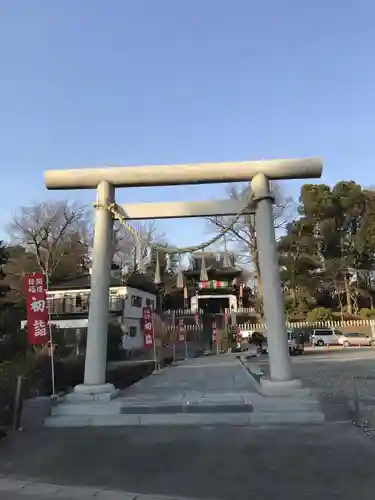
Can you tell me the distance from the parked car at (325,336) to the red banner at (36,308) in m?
37.4

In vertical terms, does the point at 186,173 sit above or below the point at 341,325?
below

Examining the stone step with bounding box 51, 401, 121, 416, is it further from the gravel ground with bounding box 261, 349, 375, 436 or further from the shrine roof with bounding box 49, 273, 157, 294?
the shrine roof with bounding box 49, 273, 157, 294

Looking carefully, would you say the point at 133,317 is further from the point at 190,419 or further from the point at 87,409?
the point at 190,419

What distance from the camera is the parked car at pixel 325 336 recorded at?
146 ft

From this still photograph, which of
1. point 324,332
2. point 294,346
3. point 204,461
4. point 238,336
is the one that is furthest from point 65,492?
point 324,332

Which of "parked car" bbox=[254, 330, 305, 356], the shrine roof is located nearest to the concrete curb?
"parked car" bbox=[254, 330, 305, 356]

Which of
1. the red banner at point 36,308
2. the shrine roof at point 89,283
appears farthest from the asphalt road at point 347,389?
the shrine roof at point 89,283

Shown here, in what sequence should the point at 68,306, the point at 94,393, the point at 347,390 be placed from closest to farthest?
the point at 94,393 → the point at 347,390 → the point at 68,306

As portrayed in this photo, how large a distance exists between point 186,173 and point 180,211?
0.90 metres

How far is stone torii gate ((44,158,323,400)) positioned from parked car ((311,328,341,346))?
36453 mm

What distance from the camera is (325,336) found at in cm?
4500

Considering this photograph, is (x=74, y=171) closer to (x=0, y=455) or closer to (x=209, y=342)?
(x=0, y=455)

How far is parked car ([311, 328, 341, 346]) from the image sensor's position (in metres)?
44.6

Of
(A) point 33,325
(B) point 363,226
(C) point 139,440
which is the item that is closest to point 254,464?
(C) point 139,440
